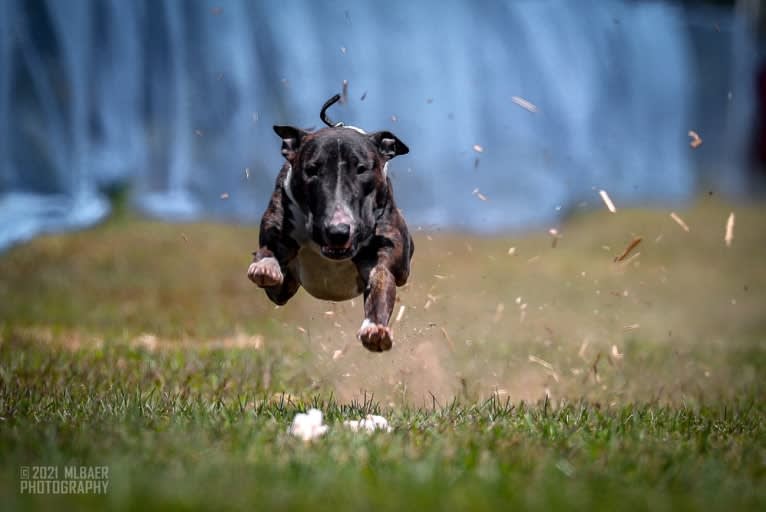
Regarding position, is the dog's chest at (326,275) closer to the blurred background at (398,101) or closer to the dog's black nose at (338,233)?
the dog's black nose at (338,233)

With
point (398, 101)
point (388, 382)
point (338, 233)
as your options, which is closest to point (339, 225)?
point (338, 233)

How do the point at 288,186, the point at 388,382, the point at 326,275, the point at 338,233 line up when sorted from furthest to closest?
the point at 388,382
the point at 326,275
the point at 288,186
the point at 338,233

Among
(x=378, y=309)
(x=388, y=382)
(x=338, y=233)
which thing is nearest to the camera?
(x=338, y=233)

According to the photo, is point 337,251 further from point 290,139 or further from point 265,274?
point 290,139

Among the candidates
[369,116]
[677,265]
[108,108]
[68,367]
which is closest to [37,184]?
[108,108]

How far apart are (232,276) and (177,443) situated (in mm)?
6386

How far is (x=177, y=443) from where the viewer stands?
120 inches

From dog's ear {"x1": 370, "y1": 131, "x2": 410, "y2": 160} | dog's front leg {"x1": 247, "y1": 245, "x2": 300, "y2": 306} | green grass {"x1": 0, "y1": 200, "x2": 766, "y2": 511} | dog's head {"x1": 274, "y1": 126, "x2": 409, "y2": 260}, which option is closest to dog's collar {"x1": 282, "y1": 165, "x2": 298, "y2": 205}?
dog's head {"x1": 274, "y1": 126, "x2": 409, "y2": 260}

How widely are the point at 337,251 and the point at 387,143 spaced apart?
2.37ft

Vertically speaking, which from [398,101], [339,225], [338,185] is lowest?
[398,101]

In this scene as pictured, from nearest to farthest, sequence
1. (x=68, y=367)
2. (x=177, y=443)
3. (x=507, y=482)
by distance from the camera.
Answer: (x=507, y=482) < (x=177, y=443) < (x=68, y=367)

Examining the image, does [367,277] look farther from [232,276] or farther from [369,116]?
[369,116]

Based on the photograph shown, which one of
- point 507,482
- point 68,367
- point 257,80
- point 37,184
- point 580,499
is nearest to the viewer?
point 580,499

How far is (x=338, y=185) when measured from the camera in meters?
4.13
